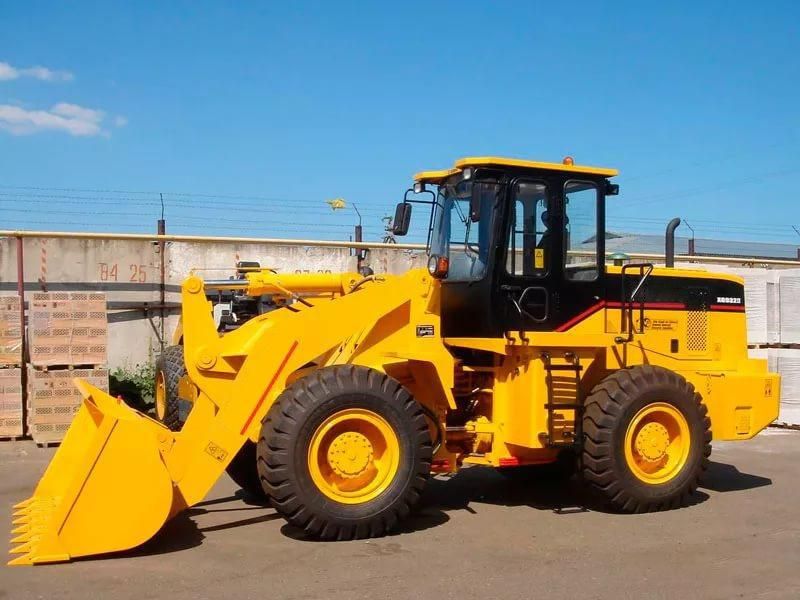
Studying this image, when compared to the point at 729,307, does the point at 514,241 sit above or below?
above

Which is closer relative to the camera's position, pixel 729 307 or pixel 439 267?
pixel 439 267

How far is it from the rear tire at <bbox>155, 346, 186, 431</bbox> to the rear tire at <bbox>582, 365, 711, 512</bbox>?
4023 millimetres

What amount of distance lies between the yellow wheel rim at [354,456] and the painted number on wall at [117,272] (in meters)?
7.13

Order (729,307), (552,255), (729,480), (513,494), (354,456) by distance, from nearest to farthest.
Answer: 1. (354,456)
2. (552,255)
3. (513,494)
4. (729,307)
5. (729,480)

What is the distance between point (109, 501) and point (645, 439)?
13.7ft

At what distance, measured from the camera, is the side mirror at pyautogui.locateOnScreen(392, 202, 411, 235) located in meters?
7.44

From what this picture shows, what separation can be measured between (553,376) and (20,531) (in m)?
4.17

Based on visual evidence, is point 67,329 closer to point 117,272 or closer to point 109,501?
point 117,272

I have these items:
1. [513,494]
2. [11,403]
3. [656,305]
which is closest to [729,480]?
[656,305]

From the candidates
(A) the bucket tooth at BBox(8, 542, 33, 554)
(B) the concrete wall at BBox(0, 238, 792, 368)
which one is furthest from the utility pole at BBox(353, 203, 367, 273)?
(A) the bucket tooth at BBox(8, 542, 33, 554)

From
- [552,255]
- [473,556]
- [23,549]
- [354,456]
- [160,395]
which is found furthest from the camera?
[160,395]

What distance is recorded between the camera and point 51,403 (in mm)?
10391

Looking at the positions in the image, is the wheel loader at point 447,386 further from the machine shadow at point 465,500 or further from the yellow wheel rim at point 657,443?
the machine shadow at point 465,500

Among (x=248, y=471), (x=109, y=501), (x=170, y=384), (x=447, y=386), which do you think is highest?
(x=447, y=386)
